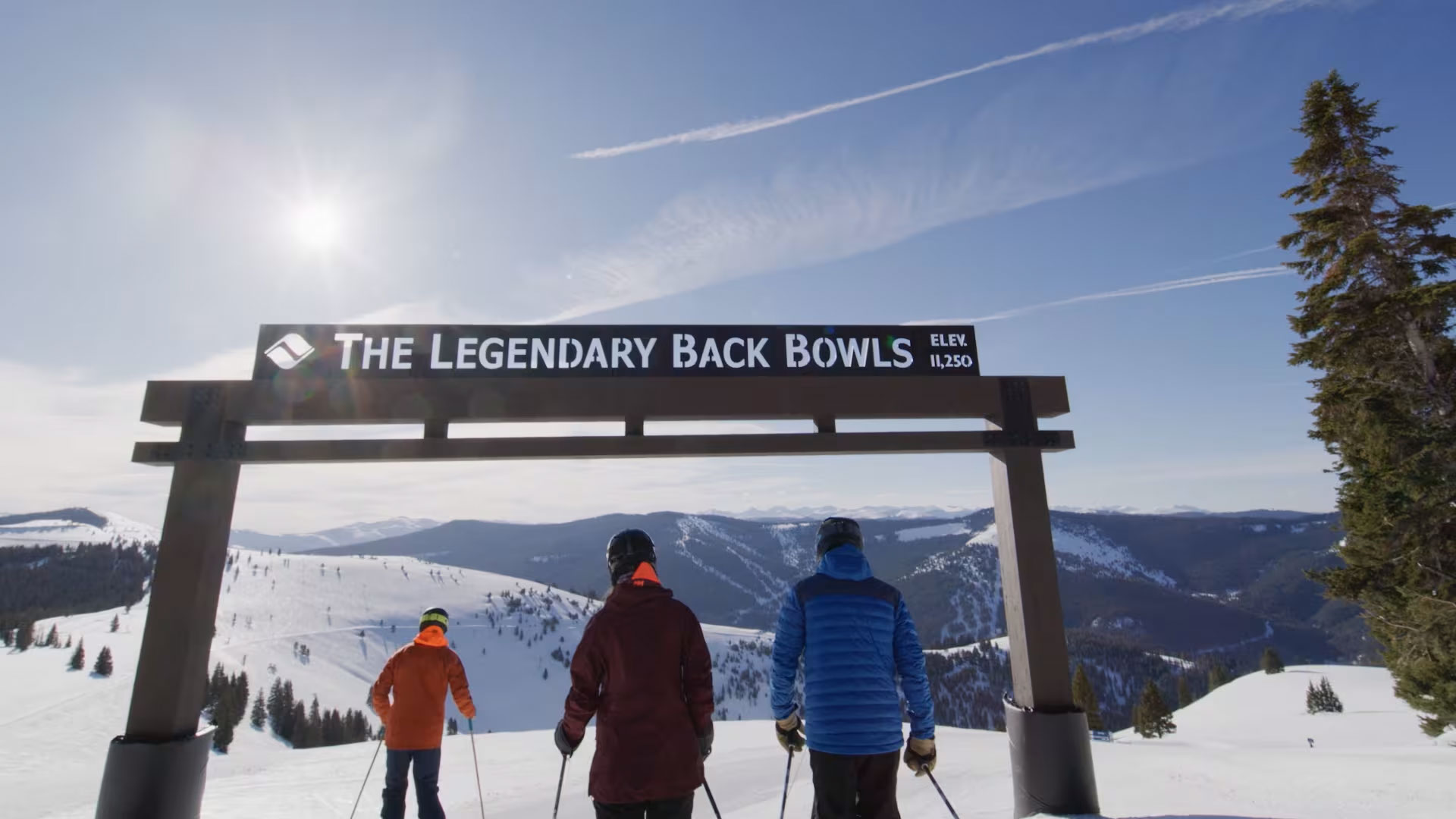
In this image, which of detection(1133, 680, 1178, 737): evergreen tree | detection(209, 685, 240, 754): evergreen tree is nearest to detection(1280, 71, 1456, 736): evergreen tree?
detection(1133, 680, 1178, 737): evergreen tree

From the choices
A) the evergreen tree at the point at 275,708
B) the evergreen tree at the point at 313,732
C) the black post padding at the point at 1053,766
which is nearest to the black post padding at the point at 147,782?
the black post padding at the point at 1053,766

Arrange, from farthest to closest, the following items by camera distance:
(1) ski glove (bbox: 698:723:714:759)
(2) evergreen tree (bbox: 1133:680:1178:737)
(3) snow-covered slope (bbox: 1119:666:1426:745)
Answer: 1. (2) evergreen tree (bbox: 1133:680:1178:737)
2. (3) snow-covered slope (bbox: 1119:666:1426:745)
3. (1) ski glove (bbox: 698:723:714:759)

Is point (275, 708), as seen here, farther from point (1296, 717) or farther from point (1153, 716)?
point (1296, 717)

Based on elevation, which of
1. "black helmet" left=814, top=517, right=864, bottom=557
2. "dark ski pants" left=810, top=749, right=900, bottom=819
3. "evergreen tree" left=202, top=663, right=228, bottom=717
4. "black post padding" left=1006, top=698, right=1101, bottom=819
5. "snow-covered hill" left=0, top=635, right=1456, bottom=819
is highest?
"black helmet" left=814, top=517, right=864, bottom=557

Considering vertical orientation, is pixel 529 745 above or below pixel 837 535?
below

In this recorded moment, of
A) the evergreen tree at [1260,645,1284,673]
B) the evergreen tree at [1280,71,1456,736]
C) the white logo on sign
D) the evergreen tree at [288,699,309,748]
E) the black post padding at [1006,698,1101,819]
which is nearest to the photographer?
the black post padding at [1006,698,1101,819]

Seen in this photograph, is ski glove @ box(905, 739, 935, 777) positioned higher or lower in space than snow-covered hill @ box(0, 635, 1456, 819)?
higher

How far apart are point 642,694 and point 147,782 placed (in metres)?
5.87

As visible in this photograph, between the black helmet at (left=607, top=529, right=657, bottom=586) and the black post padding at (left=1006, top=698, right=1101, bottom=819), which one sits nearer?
the black helmet at (left=607, top=529, right=657, bottom=586)

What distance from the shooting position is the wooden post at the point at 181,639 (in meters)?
6.21

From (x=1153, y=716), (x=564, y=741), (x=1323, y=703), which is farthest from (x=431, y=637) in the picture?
(x=1323, y=703)

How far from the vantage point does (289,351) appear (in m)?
7.41

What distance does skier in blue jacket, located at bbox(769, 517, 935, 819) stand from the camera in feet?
13.4

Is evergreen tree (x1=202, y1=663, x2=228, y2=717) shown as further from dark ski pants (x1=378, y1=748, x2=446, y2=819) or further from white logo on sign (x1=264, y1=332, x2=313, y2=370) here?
dark ski pants (x1=378, y1=748, x2=446, y2=819)
